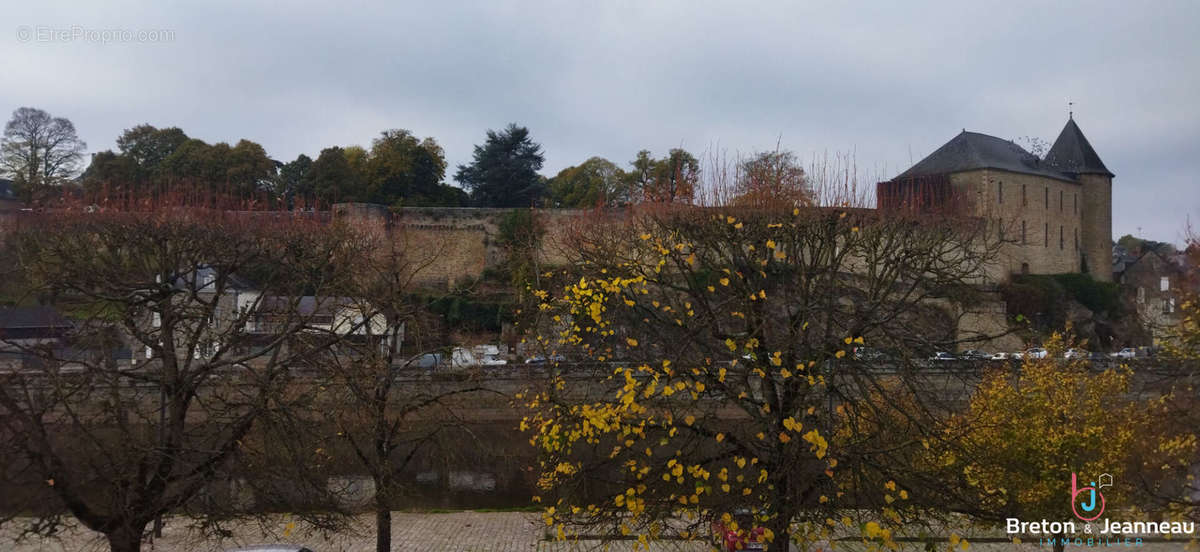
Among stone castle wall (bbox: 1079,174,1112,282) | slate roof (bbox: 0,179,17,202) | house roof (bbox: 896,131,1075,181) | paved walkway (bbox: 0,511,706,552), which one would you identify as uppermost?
house roof (bbox: 896,131,1075,181)

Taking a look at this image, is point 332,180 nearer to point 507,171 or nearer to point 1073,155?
point 507,171

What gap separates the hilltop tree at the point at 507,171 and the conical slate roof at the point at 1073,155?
27059 millimetres

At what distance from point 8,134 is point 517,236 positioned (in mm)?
28403

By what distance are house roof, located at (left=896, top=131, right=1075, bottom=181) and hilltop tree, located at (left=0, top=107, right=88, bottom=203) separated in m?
41.7

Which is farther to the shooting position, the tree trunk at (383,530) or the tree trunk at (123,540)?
the tree trunk at (383,530)

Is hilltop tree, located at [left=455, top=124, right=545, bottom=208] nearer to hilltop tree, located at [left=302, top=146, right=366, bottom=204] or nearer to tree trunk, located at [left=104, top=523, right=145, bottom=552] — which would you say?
hilltop tree, located at [left=302, top=146, right=366, bottom=204]

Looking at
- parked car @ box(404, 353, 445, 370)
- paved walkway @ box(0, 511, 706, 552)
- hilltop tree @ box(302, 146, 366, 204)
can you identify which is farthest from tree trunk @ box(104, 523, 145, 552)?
hilltop tree @ box(302, 146, 366, 204)

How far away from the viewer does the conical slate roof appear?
4834 centimetres

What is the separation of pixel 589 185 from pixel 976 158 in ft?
68.7

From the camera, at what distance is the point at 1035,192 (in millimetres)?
44906

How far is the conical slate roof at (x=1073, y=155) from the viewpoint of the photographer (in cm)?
4834

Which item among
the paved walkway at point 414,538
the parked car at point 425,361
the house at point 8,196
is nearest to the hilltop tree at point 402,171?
the house at point 8,196

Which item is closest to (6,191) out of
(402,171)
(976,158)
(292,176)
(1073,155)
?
(292,176)

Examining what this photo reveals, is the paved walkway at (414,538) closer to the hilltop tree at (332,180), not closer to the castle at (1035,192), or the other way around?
the castle at (1035,192)
